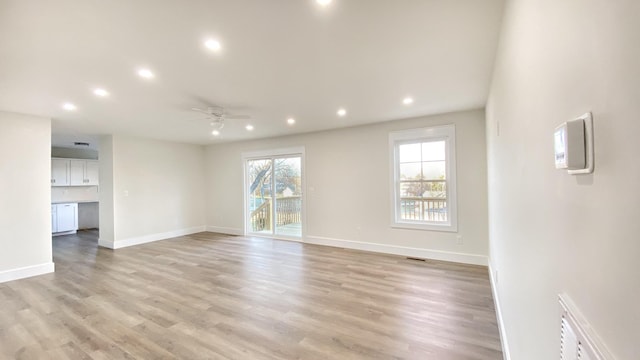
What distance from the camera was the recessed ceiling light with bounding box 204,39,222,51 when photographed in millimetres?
2270

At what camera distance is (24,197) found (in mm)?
4375

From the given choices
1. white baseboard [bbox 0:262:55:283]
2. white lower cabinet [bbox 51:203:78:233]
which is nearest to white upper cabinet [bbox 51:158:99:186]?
white lower cabinet [bbox 51:203:78:233]

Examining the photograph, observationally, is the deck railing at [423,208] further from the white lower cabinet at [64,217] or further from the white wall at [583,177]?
the white lower cabinet at [64,217]

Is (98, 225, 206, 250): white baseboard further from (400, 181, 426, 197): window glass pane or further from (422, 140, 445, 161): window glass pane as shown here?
(422, 140, 445, 161): window glass pane

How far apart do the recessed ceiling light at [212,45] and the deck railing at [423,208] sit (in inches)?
156

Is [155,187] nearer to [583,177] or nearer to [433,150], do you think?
[433,150]

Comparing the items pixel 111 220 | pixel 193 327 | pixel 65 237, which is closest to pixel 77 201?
pixel 65 237

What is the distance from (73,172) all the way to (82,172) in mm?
226

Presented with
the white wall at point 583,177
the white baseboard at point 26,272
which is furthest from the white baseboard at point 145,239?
the white wall at point 583,177

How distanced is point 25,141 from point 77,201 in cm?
503

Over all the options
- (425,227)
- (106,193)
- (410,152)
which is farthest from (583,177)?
(106,193)

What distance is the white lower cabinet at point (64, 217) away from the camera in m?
7.75

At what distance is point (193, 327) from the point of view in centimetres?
272

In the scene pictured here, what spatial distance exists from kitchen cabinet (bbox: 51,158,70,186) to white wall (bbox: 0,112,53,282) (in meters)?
4.19
